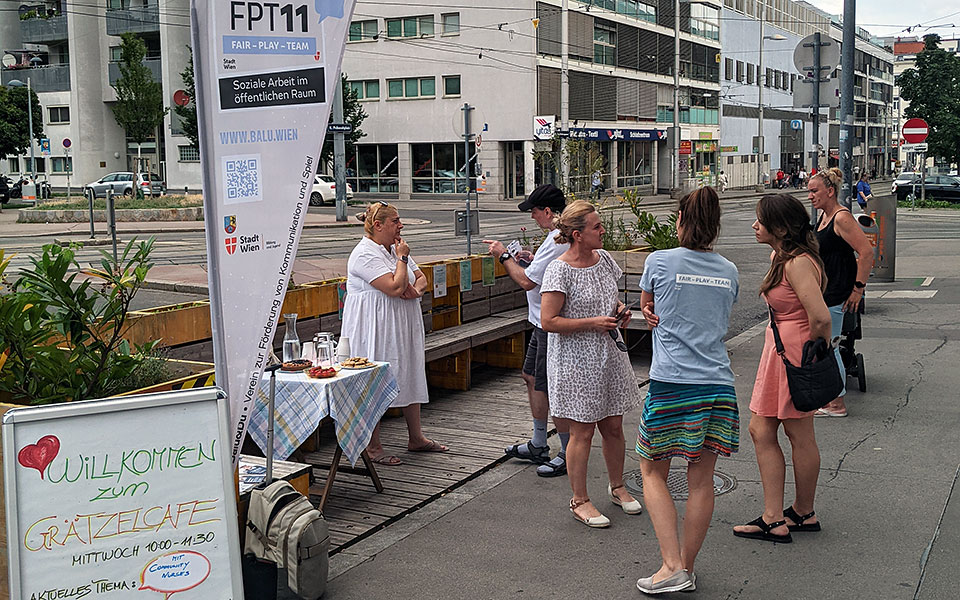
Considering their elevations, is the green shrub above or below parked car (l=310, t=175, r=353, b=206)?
below

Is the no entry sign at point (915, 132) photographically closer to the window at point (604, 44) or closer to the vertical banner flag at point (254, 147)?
the window at point (604, 44)

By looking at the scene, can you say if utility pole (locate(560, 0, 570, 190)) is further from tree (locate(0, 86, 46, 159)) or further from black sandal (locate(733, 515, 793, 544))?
black sandal (locate(733, 515, 793, 544))

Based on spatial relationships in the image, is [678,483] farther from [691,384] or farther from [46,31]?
[46,31]

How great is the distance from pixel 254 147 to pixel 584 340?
2.11 m

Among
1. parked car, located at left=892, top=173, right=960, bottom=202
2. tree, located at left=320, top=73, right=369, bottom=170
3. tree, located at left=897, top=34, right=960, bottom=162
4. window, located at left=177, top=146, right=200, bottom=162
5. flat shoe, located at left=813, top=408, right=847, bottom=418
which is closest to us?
flat shoe, located at left=813, top=408, right=847, bottom=418

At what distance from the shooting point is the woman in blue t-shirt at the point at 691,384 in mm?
4637

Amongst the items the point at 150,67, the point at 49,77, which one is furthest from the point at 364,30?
the point at 49,77

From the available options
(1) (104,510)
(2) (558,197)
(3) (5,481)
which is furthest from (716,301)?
(3) (5,481)

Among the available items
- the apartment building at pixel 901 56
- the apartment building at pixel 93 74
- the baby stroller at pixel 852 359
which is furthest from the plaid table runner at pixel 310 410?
the apartment building at pixel 901 56

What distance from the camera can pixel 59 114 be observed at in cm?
6125

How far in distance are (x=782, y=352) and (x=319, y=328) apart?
383 cm

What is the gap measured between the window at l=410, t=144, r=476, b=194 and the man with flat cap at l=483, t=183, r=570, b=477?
42.0m

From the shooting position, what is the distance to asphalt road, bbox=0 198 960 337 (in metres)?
15.2

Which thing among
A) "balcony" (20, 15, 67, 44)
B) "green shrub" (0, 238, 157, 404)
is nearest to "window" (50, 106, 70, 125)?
"balcony" (20, 15, 67, 44)
